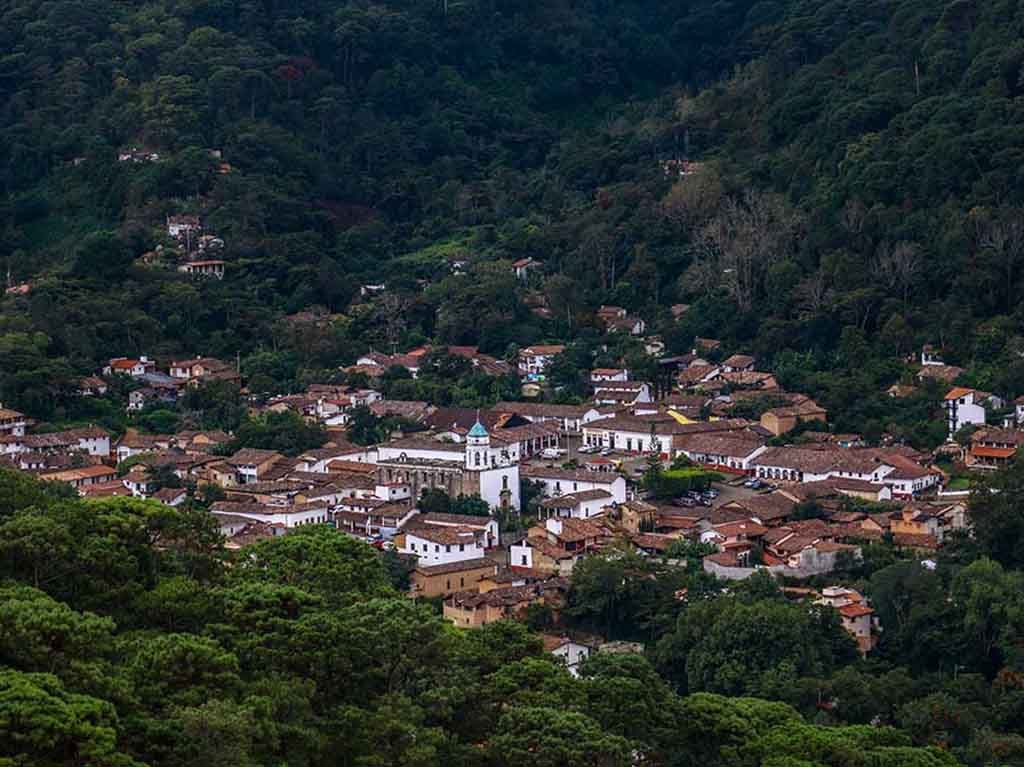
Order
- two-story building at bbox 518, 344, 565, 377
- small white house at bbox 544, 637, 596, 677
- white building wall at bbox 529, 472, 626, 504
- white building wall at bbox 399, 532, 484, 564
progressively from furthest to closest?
two-story building at bbox 518, 344, 565, 377, white building wall at bbox 529, 472, 626, 504, white building wall at bbox 399, 532, 484, 564, small white house at bbox 544, 637, 596, 677

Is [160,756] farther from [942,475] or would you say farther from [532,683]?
[942,475]

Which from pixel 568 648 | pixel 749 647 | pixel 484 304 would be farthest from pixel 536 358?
pixel 749 647

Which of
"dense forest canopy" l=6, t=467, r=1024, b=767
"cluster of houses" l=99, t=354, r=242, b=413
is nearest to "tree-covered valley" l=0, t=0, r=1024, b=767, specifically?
"dense forest canopy" l=6, t=467, r=1024, b=767

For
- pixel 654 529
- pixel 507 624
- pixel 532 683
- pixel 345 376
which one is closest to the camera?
pixel 532 683

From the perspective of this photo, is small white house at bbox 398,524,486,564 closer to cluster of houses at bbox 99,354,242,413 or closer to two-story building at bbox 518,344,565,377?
cluster of houses at bbox 99,354,242,413

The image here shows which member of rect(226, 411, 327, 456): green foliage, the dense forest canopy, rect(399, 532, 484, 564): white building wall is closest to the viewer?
the dense forest canopy

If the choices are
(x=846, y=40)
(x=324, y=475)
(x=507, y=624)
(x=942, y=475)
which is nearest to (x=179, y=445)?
(x=324, y=475)
